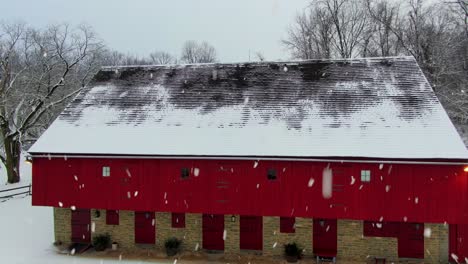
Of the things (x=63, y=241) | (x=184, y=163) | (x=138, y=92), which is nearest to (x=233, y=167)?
(x=184, y=163)

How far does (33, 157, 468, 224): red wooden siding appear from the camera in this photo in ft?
54.7

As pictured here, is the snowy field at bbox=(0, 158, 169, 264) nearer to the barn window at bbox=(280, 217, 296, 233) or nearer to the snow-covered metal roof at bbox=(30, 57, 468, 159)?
the snow-covered metal roof at bbox=(30, 57, 468, 159)

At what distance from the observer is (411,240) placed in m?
17.5

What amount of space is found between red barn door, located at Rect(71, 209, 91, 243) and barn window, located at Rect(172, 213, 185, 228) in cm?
387

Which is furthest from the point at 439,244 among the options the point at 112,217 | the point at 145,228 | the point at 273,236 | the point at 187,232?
the point at 112,217

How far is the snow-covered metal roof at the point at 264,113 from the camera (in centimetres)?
1741

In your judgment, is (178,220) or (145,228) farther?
(145,228)

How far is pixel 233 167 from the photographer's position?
59.2ft

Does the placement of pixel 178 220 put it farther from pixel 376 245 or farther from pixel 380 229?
pixel 380 229

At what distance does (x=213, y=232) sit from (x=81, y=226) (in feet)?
19.5

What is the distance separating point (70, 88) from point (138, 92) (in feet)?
89.5

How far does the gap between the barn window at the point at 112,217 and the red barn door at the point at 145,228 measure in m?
0.90

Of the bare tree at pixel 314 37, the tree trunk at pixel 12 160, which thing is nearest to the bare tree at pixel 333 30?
the bare tree at pixel 314 37

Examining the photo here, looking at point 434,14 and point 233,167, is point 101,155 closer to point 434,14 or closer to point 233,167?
point 233,167
